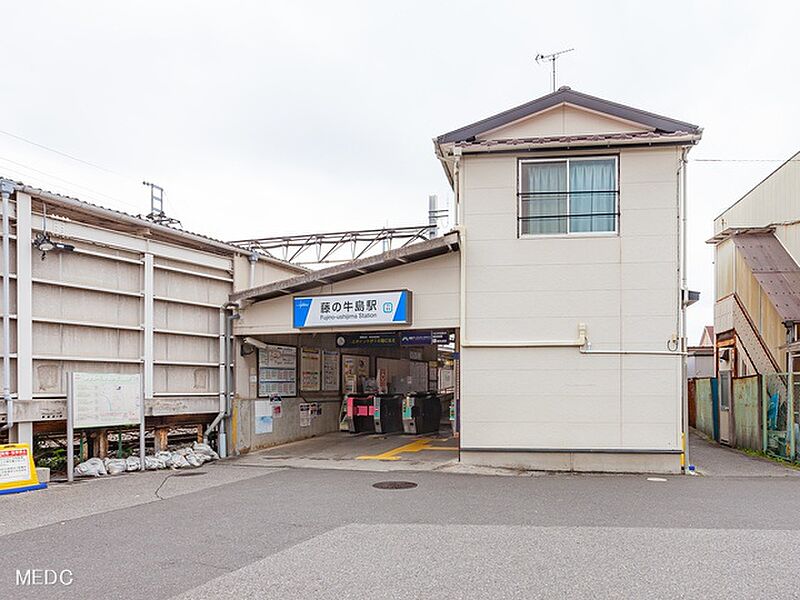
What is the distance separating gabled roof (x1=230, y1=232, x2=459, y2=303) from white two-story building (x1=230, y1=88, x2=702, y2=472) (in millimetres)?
54

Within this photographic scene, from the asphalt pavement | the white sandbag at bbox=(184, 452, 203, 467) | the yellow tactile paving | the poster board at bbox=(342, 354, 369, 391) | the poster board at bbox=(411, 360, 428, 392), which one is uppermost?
the poster board at bbox=(342, 354, 369, 391)

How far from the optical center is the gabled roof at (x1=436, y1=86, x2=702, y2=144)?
12047 millimetres

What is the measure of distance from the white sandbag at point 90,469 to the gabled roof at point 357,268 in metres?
4.27

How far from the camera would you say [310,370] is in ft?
57.0

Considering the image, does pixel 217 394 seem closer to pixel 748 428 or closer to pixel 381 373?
pixel 381 373

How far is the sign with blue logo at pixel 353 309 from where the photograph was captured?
511 inches

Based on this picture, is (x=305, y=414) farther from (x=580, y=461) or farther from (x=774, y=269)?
(x=774, y=269)

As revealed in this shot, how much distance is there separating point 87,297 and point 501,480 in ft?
24.8

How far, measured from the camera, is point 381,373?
21281 millimetres

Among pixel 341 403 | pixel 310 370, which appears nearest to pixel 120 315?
→ pixel 310 370

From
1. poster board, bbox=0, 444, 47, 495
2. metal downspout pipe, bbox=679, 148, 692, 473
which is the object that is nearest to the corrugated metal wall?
poster board, bbox=0, 444, 47, 495

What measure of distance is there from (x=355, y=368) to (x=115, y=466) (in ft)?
28.2

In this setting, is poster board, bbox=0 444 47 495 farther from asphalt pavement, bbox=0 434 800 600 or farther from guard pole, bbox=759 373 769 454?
guard pole, bbox=759 373 769 454

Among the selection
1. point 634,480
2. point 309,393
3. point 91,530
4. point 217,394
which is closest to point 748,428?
point 634,480
